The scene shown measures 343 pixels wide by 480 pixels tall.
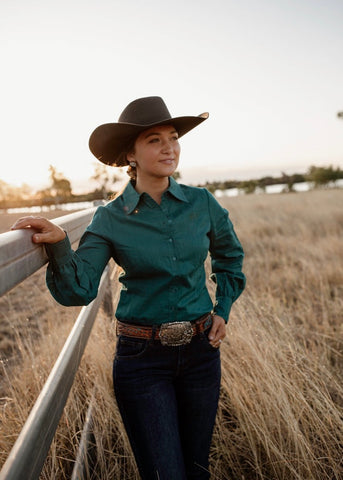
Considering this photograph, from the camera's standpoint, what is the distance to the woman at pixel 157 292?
1.53 m

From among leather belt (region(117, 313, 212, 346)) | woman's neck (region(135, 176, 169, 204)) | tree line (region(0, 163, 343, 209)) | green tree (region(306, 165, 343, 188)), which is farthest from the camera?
green tree (region(306, 165, 343, 188))

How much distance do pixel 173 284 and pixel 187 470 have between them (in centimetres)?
87

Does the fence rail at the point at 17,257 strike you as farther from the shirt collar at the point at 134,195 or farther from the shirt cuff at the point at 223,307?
the shirt cuff at the point at 223,307

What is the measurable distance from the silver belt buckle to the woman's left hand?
0.16 meters

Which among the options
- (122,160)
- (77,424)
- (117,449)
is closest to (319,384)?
(117,449)

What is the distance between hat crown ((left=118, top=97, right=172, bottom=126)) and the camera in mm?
1791

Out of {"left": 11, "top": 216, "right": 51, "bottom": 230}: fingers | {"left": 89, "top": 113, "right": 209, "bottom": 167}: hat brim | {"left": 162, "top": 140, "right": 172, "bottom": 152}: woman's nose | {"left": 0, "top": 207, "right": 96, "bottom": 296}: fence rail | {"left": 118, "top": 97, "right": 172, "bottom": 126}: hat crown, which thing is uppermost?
{"left": 118, "top": 97, "right": 172, "bottom": 126}: hat crown

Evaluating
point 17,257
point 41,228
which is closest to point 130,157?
point 41,228

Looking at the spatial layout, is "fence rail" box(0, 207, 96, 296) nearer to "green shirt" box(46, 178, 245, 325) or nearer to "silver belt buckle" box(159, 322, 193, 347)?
"green shirt" box(46, 178, 245, 325)

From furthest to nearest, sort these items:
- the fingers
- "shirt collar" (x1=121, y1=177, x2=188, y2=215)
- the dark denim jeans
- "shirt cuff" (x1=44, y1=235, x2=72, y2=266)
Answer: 1. "shirt collar" (x1=121, y1=177, x2=188, y2=215)
2. the dark denim jeans
3. "shirt cuff" (x1=44, y1=235, x2=72, y2=266)
4. the fingers

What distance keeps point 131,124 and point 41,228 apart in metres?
0.73

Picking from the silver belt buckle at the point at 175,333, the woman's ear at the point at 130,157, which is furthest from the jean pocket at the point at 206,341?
the woman's ear at the point at 130,157

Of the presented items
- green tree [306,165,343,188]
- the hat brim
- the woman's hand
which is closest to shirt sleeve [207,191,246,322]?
the hat brim

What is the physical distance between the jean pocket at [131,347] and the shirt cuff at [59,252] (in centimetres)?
49
